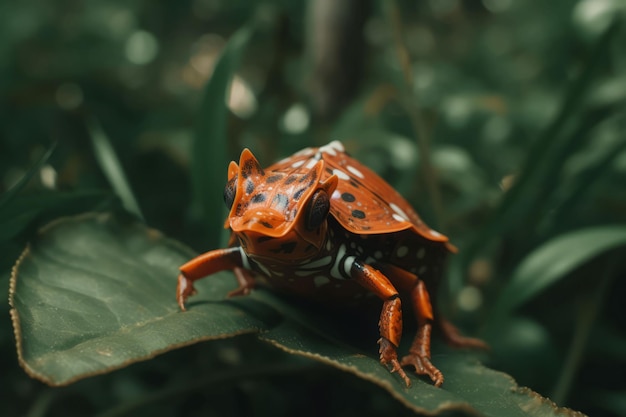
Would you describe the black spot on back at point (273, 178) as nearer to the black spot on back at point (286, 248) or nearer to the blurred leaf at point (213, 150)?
the black spot on back at point (286, 248)

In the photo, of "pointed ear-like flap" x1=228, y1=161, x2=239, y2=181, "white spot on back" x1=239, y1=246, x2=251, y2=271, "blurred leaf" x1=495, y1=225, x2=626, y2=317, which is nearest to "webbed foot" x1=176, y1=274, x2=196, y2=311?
"white spot on back" x1=239, y1=246, x2=251, y2=271

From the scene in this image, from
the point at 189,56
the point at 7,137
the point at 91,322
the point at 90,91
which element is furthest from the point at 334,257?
the point at 189,56

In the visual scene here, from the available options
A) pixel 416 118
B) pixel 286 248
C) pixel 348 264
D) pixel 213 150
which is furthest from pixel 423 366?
pixel 416 118

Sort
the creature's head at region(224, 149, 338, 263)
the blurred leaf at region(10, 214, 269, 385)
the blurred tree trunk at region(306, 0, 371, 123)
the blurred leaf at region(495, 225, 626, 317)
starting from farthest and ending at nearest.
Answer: the blurred tree trunk at region(306, 0, 371, 123), the blurred leaf at region(495, 225, 626, 317), the creature's head at region(224, 149, 338, 263), the blurred leaf at region(10, 214, 269, 385)

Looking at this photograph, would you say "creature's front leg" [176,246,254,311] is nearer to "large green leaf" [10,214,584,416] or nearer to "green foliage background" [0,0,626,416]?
"large green leaf" [10,214,584,416]

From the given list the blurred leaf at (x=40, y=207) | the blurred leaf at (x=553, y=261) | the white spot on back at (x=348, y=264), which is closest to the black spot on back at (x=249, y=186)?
the white spot on back at (x=348, y=264)

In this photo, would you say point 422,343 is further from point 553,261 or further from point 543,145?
point 543,145

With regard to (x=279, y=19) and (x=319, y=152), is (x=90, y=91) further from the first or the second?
(x=319, y=152)
